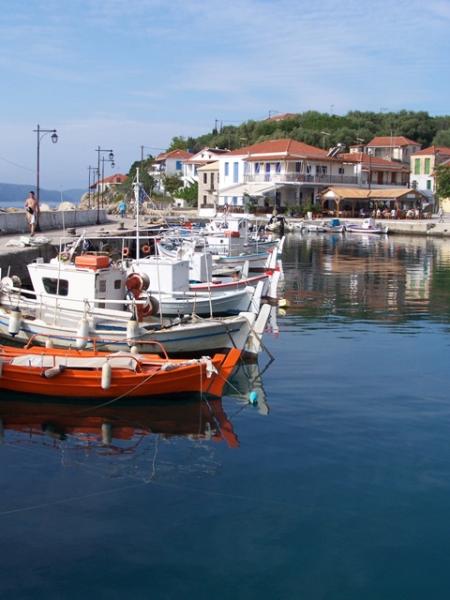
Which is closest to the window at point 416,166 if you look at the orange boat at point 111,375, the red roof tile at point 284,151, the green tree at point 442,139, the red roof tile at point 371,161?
the red roof tile at point 371,161

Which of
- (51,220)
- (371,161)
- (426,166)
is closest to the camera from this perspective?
(51,220)

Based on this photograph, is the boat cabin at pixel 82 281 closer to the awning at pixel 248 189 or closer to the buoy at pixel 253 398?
the buoy at pixel 253 398

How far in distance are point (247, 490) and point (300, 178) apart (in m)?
66.7

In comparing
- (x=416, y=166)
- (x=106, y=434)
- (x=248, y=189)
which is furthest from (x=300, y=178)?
(x=106, y=434)

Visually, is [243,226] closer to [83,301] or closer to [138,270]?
[138,270]

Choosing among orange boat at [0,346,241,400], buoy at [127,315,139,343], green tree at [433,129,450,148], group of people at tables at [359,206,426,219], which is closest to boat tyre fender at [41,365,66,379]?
orange boat at [0,346,241,400]

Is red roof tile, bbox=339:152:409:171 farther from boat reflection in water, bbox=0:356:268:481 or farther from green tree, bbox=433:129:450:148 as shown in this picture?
boat reflection in water, bbox=0:356:268:481

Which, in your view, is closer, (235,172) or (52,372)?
(52,372)

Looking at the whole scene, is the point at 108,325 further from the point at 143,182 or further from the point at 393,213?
the point at 143,182

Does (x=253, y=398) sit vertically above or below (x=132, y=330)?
below

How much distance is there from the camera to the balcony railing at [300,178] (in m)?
75.2

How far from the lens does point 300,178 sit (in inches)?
2965

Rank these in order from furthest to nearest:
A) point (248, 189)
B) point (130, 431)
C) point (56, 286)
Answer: point (248, 189)
point (56, 286)
point (130, 431)

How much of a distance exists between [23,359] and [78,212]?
Answer: 33669 mm
